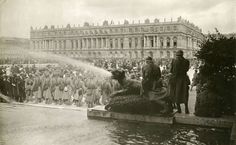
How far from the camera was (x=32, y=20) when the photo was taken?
29.2 ft

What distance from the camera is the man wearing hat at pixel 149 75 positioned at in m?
6.94

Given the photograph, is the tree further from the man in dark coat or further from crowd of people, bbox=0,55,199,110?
crowd of people, bbox=0,55,199,110

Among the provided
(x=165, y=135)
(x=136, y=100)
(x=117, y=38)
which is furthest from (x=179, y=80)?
(x=117, y=38)

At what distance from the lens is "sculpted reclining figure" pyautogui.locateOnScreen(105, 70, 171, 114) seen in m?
6.80

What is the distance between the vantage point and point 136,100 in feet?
22.8

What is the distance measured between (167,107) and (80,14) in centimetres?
305

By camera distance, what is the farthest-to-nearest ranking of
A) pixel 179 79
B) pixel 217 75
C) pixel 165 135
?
pixel 179 79
pixel 217 75
pixel 165 135

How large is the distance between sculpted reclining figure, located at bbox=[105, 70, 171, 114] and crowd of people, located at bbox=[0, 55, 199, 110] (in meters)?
1.69

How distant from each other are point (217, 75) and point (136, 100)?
5.86ft

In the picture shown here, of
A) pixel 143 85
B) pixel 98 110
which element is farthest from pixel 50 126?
pixel 143 85

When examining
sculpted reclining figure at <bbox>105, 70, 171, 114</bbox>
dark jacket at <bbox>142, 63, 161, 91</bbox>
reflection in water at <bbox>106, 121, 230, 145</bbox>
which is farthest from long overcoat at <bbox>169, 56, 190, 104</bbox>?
reflection in water at <bbox>106, 121, 230, 145</bbox>

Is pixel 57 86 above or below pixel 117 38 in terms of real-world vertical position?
below

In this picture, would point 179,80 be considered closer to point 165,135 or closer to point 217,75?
point 217,75

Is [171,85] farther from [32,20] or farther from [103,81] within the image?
[32,20]
